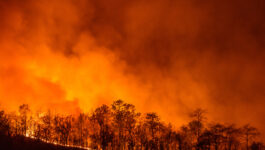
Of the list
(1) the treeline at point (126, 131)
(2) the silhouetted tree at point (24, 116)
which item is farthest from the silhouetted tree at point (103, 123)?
(2) the silhouetted tree at point (24, 116)

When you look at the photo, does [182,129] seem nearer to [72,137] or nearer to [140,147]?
[140,147]

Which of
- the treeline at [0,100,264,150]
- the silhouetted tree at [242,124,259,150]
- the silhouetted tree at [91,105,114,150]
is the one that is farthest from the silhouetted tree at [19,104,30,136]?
the silhouetted tree at [242,124,259,150]

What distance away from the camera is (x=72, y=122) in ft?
287

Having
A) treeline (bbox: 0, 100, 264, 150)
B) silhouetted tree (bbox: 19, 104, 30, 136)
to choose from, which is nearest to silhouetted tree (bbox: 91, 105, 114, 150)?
treeline (bbox: 0, 100, 264, 150)

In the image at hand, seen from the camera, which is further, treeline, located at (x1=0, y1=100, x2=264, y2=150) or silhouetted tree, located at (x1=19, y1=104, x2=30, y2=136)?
silhouetted tree, located at (x1=19, y1=104, x2=30, y2=136)

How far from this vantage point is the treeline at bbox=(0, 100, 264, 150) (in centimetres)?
7194

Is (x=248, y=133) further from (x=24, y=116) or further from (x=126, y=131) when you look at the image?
(x=24, y=116)

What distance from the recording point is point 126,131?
77.5 m

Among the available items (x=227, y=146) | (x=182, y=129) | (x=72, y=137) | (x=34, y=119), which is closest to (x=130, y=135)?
(x=182, y=129)

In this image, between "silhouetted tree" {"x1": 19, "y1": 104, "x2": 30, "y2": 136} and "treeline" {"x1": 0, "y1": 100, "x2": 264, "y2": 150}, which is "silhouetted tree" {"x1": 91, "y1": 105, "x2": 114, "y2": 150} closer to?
"treeline" {"x1": 0, "y1": 100, "x2": 264, "y2": 150}

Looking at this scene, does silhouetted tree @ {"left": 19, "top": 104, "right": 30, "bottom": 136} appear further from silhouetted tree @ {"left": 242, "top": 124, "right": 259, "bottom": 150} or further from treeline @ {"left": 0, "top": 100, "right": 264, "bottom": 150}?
silhouetted tree @ {"left": 242, "top": 124, "right": 259, "bottom": 150}

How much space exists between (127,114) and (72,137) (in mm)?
23139

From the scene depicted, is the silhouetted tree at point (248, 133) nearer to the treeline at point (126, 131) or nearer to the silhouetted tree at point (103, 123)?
the treeline at point (126, 131)

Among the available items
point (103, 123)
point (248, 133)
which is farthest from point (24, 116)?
point (248, 133)
